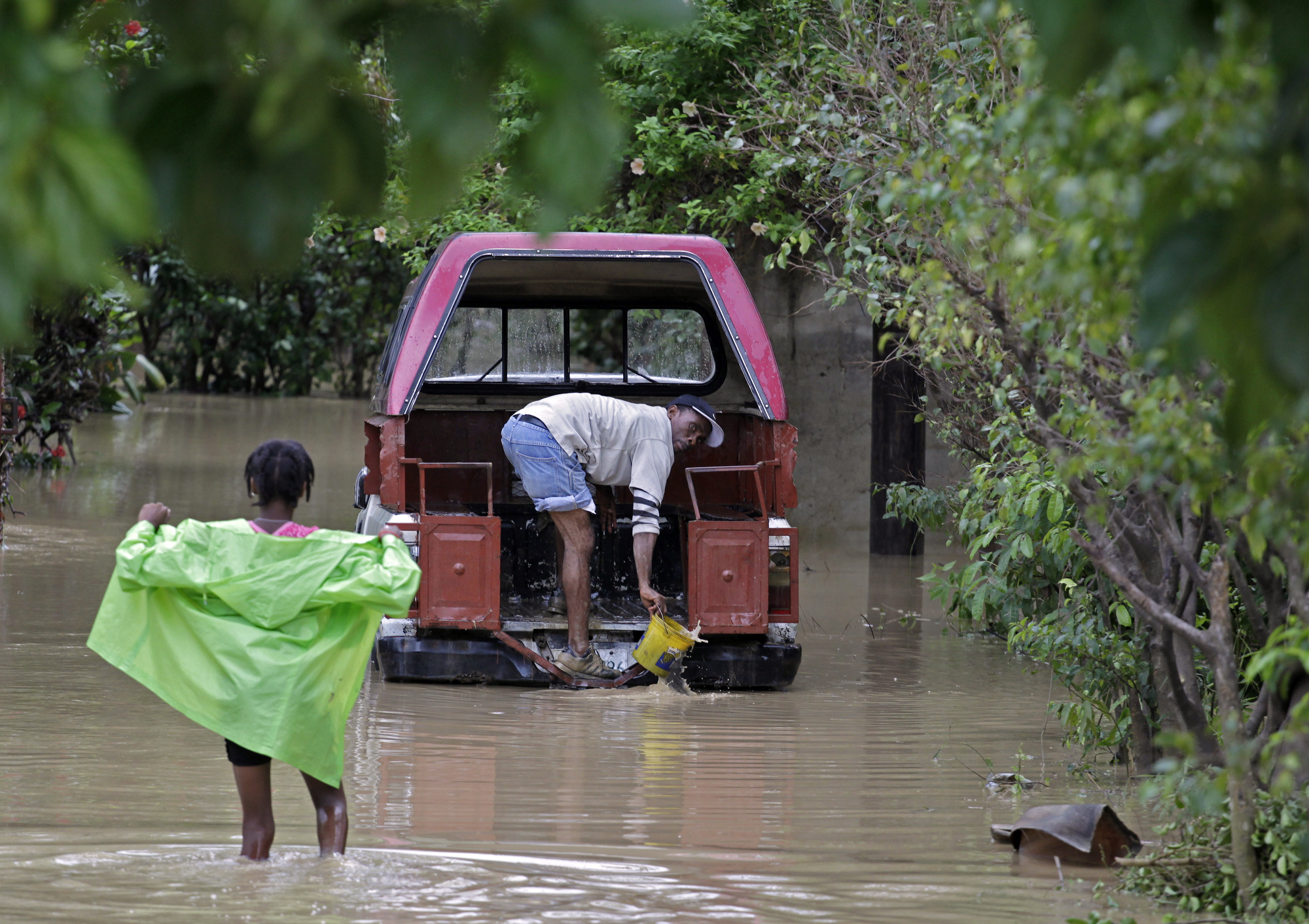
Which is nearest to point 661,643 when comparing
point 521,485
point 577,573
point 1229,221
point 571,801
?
point 577,573

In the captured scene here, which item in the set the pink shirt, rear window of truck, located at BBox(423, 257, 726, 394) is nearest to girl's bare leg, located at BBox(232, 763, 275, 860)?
the pink shirt

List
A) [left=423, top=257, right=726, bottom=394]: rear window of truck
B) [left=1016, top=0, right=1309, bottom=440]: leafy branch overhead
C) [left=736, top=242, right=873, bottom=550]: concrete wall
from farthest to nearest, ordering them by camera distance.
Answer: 1. [left=736, top=242, right=873, bottom=550]: concrete wall
2. [left=423, top=257, right=726, bottom=394]: rear window of truck
3. [left=1016, top=0, right=1309, bottom=440]: leafy branch overhead

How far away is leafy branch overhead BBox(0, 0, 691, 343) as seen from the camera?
152 cm

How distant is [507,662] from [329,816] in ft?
8.99

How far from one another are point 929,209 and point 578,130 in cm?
294

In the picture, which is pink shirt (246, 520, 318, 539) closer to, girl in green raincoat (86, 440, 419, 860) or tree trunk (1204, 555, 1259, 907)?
girl in green raincoat (86, 440, 419, 860)

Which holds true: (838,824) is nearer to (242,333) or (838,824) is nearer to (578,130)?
(578,130)

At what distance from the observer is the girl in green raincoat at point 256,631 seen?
14.1 ft

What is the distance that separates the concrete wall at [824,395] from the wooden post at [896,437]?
1.03ft

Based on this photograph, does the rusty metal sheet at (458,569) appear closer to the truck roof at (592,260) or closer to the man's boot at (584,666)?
the man's boot at (584,666)

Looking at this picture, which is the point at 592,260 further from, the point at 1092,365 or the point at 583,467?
the point at 1092,365

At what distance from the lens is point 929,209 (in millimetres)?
4410

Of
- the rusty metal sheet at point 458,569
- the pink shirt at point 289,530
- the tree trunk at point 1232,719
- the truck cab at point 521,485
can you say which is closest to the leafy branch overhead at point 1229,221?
the tree trunk at point 1232,719

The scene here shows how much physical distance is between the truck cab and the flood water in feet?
0.80
